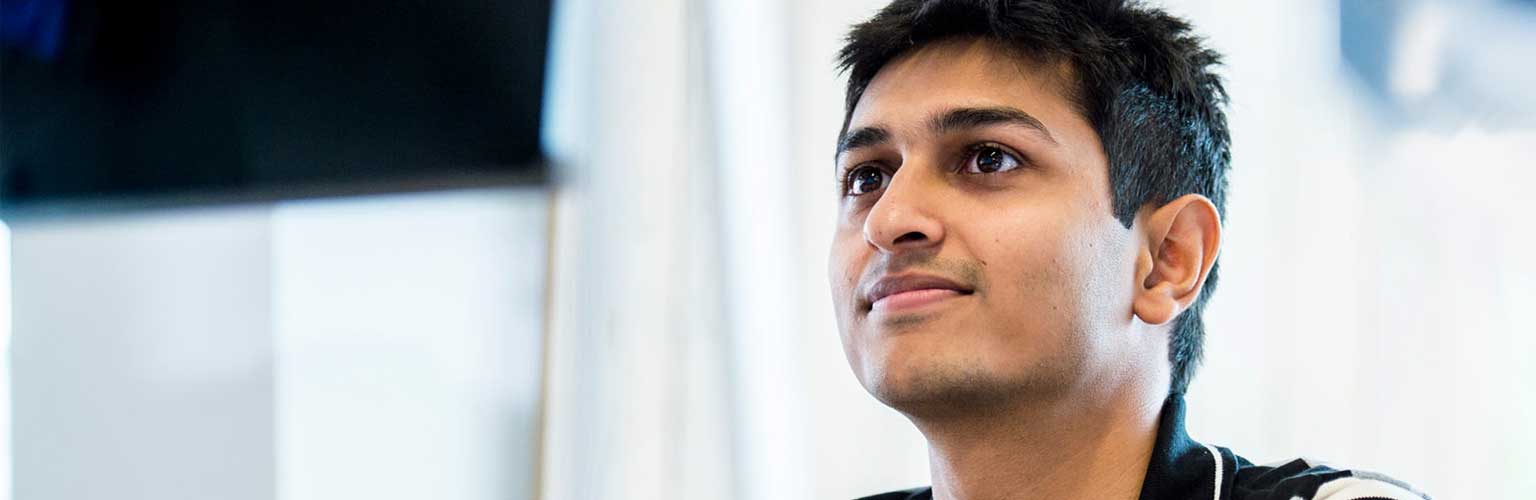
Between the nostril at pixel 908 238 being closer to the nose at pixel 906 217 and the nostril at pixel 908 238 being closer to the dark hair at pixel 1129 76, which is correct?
the nose at pixel 906 217

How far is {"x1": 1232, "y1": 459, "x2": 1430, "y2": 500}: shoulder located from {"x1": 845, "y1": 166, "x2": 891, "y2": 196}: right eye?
0.41 meters

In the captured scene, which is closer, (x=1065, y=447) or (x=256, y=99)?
(x=1065, y=447)

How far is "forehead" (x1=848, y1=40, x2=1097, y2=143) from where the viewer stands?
120cm

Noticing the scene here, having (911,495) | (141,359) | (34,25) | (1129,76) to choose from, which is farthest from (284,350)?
(1129,76)

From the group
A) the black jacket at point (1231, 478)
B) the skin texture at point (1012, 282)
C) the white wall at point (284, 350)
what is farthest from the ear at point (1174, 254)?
the white wall at point (284, 350)

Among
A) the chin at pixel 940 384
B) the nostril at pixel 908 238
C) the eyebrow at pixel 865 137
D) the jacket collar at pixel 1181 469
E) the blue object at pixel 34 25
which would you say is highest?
the blue object at pixel 34 25

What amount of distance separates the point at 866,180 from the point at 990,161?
0.16 metres

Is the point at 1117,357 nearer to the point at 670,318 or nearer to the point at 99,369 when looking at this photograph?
the point at 670,318

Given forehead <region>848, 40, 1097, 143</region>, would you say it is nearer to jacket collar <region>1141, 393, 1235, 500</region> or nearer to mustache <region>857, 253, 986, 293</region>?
mustache <region>857, 253, 986, 293</region>

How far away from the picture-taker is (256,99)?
2.04 meters

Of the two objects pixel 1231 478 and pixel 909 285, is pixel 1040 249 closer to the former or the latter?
pixel 909 285

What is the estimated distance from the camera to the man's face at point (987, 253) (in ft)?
3.71

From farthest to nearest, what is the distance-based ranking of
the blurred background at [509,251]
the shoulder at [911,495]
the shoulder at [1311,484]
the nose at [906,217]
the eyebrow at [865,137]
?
the blurred background at [509,251], the shoulder at [911,495], the eyebrow at [865,137], the nose at [906,217], the shoulder at [1311,484]

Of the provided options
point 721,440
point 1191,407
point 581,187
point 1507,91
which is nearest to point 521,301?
point 581,187
